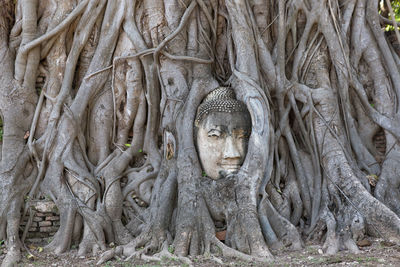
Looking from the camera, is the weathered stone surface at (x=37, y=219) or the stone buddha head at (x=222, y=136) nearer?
the stone buddha head at (x=222, y=136)

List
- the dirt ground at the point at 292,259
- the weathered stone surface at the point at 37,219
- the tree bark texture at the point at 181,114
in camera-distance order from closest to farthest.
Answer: the dirt ground at the point at 292,259 < the tree bark texture at the point at 181,114 < the weathered stone surface at the point at 37,219

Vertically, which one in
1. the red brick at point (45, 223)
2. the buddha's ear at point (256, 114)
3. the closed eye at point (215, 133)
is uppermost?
the buddha's ear at point (256, 114)

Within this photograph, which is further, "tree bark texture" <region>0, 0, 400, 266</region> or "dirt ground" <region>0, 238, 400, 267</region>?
"tree bark texture" <region>0, 0, 400, 266</region>

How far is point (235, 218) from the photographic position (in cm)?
370

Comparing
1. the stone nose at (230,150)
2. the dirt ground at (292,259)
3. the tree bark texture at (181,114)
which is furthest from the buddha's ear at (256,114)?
the dirt ground at (292,259)

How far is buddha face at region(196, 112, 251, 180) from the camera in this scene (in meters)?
4.03

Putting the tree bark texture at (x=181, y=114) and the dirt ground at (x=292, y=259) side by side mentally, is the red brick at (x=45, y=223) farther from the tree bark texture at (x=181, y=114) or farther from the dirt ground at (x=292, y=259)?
the dirt ground at (x=292, y=259)

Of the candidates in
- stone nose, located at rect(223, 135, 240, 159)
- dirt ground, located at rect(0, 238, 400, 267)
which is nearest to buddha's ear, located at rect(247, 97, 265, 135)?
stone nose, located at rect(223, 135, 240, 159)

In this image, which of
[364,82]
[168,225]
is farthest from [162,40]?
[364,82]

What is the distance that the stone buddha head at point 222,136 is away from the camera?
13.2ft

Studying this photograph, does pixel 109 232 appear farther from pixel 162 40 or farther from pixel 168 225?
pixel 162 40

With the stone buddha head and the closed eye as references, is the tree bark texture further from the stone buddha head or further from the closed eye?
the closed eye

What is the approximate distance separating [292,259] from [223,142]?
1.33 m

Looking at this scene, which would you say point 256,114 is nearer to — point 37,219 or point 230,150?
point 230,150
